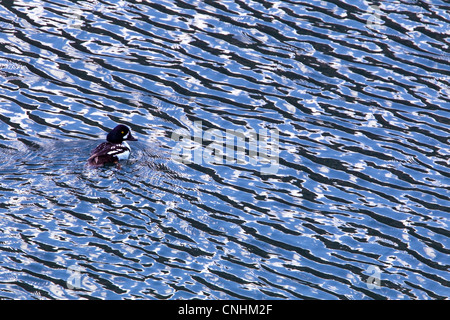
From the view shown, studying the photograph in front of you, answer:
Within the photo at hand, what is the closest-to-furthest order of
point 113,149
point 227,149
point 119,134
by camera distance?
point 113,149 → point 119,134 → point 227,149

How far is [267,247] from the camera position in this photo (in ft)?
58.1

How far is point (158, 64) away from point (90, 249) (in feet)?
30.8

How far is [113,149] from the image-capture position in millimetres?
20422

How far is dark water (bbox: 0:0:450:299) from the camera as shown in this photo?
16.9 metres

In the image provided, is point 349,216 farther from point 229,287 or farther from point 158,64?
point 158,64

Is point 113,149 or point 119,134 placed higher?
point 119,134

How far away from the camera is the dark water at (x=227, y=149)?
55.3 ft

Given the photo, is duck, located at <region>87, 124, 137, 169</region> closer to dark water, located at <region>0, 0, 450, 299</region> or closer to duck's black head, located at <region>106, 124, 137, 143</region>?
duck's black head, located at <region>106, 124, 137, 143</region>

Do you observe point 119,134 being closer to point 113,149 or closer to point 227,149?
point 113,149

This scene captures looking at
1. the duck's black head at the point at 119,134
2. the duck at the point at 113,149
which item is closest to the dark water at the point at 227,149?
the duck at the point at 113,149

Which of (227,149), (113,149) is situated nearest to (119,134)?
(113,149)

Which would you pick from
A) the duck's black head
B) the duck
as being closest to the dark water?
the duck

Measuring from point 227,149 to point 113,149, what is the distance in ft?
9.97

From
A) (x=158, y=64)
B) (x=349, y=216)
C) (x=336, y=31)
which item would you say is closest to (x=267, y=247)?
(x=349, y=216)
